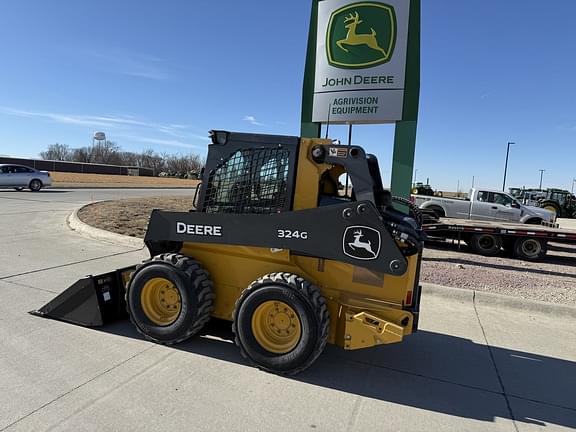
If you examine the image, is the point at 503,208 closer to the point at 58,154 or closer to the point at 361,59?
the point at 361,59

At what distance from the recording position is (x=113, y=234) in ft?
32.3

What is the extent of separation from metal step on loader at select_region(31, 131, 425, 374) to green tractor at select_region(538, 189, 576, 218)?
30928mm

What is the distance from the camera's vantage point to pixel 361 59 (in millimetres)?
8453

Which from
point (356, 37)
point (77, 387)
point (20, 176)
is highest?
point (356, 37)

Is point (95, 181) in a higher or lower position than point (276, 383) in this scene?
higher

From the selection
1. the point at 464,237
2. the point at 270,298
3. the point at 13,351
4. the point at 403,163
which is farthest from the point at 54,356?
the point at 464,237

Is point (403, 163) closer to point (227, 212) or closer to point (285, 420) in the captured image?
point (227, 212)

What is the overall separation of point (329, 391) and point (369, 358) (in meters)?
0.91

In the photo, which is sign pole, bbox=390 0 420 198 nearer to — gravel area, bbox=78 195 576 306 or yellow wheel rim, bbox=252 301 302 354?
gravel area, bbox=78 195 576 306

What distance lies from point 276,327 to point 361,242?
1190mm

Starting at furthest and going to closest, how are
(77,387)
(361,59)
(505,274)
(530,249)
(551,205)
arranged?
(551,205) < (530,249) < (361,59) < (505,274) < (77,387)

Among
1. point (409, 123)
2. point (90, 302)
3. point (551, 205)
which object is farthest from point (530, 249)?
point (551, 205)

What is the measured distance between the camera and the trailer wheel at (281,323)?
355 centimetres

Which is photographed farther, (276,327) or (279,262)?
(279,262)
